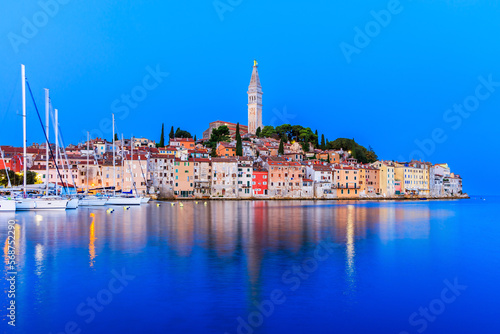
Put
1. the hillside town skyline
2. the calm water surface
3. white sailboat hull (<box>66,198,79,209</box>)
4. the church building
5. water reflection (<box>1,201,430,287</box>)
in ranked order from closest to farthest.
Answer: the calm water surface → water reflection (<box>1,201,430,287</box>) → white sailboat hull (<box>66,198,79,209</box>) → the hillside town skyline → the church building

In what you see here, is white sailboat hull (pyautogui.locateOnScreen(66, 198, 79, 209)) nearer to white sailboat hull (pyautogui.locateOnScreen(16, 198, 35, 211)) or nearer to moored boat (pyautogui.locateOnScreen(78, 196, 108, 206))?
white sailboat hull (pyautogui.locateOnScreen(16, 198, 35, 211))

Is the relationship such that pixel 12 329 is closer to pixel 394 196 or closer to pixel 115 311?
pixel 115 311

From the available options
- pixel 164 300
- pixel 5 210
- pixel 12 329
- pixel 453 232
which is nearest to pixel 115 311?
pixel 164 300

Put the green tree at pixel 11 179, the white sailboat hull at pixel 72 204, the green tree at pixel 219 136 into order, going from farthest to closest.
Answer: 1. the green tree at pixel 219 136
2. the green tree at pixel 11 179
3. the white sailboat hull at pixel 72 204

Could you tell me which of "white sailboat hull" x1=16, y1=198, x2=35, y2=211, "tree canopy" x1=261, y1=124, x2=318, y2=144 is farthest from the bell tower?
"white sailboat hull" x1=16, y1=198, x2=35, y2=211

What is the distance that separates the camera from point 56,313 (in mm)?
8094

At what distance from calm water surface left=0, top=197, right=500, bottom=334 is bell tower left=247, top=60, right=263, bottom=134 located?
8388 centimetres

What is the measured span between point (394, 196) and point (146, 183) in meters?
41.2

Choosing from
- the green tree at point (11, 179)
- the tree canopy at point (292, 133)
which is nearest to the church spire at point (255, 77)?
the tree canopy at point (292, 133)

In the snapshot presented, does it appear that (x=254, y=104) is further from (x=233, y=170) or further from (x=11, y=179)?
(x=11, y=179)

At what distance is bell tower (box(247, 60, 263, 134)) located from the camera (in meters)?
102

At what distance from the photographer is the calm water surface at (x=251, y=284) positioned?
7762mm

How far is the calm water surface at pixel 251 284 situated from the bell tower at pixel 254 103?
8388 centimetres

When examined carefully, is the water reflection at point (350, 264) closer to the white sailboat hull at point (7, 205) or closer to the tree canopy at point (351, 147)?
the white sailboat hull at point (7, 205)
